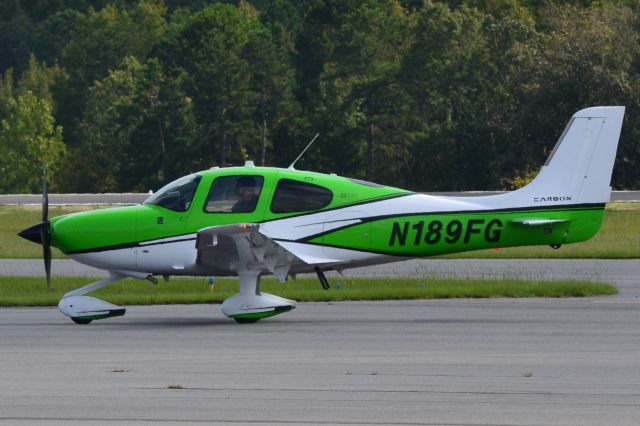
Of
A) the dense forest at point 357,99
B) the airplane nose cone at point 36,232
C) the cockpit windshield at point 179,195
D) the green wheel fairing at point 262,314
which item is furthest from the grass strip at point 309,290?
the dense forest at point 357,99

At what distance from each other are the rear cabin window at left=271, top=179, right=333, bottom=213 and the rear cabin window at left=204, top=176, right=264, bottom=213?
10.7 inches

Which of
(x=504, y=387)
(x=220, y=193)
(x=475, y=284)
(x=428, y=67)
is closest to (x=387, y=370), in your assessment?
(x=504, y=387)

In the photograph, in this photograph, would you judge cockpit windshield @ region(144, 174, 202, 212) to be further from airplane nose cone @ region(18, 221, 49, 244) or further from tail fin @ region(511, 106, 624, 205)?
tail fin @ region(511, 106, 624, 205)

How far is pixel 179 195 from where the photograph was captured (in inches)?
667

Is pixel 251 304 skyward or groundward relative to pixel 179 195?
groundward

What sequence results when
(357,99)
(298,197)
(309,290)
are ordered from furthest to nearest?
1. (357,99)
2. (309,290)
3. (298,197)

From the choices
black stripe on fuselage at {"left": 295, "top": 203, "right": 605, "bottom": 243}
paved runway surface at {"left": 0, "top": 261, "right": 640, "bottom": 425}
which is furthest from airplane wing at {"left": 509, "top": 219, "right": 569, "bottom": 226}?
paved runway surface at {"left": 0, "top": 261, "right": 640, "bottom": 425}

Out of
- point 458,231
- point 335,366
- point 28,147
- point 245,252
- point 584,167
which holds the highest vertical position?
point 584,167

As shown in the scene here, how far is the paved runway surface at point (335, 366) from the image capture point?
1038 cm

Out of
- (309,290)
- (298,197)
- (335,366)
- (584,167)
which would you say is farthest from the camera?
(309,290)

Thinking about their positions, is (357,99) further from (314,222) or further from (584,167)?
(314,222)

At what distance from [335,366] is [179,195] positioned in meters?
4.99

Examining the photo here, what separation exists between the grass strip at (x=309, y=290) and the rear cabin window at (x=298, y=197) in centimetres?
302

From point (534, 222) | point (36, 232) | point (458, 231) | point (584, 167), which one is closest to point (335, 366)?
point (458, 231)
